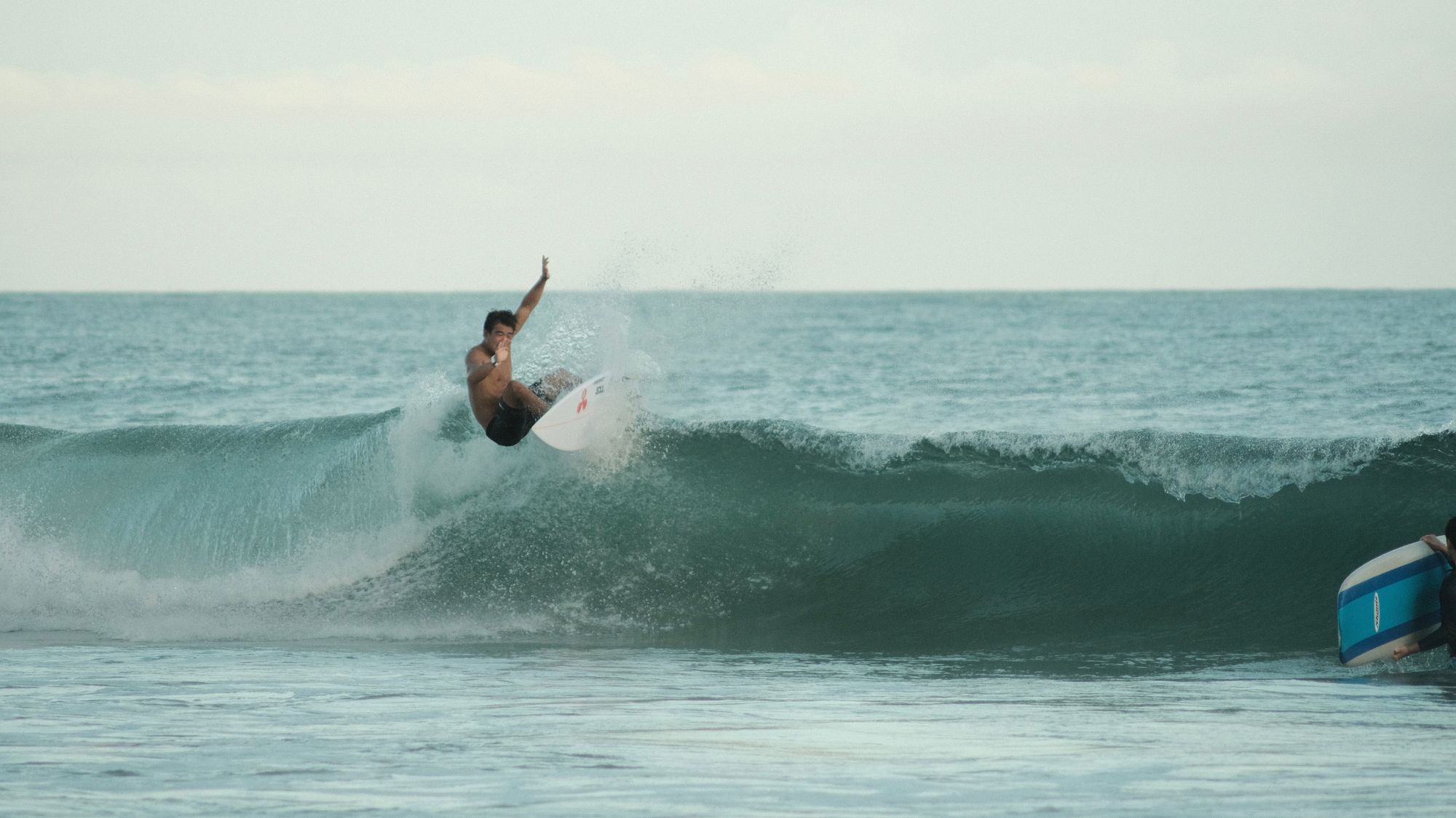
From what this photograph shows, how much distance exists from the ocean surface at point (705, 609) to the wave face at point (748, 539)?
3 centimetres

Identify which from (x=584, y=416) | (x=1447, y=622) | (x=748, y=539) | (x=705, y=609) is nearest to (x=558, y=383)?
(x=584, y=416)

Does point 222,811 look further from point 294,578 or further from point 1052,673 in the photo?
point 294,578

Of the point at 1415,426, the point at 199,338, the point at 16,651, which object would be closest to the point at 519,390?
the point at 16,651

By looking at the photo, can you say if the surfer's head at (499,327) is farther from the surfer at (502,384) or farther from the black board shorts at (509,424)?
the black board shorts at (509,424)

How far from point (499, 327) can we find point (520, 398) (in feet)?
2.02

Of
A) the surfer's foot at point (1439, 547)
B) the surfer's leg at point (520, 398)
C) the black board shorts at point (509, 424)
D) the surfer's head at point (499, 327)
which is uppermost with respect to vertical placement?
the surfer's head at point (499, 327)

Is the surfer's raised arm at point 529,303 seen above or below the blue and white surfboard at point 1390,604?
above

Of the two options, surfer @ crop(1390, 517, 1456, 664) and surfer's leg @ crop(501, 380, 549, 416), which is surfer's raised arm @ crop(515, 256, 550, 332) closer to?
surfer's leg @ crop(501, 380, 549, 416)

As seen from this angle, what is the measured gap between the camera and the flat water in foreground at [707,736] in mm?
4746

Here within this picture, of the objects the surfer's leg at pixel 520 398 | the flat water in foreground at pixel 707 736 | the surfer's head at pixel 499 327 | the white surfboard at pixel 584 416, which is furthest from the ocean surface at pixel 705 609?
the surfer's head at pixel 499 327

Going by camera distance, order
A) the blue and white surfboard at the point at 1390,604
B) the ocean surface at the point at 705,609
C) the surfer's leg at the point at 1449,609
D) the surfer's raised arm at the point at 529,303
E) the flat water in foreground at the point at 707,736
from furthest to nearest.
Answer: the surfer's raised arm at the point at 529,303 < the blue and white surfboard at the point at 1390,604 < the surfer's leg at the point at 1449,609 < the ocean surface at the point at 705,609 < the flat water in foreground at the point at 707,736

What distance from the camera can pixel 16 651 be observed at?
8172 millimetres

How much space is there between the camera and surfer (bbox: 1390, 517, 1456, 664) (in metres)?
7.03

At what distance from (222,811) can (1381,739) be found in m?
4.67
